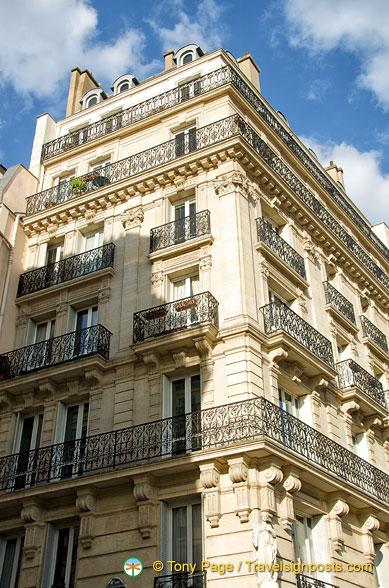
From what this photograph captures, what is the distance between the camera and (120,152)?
72.7ft

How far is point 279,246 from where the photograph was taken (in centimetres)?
1884

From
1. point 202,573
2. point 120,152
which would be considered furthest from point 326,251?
point 202,573

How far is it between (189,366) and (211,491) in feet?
10.9

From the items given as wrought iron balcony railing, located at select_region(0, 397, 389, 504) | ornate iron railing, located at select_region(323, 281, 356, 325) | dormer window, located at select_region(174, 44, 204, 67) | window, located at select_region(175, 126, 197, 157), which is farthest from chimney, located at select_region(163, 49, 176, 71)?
wrought iron balcony railing, located at select_region(0, 397, 389, 504)

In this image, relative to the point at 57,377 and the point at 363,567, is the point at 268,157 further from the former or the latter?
the point at 363,567

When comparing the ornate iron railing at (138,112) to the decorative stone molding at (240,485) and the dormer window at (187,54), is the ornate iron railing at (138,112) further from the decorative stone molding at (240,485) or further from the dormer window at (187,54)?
the decorative stone molding at (240,485)

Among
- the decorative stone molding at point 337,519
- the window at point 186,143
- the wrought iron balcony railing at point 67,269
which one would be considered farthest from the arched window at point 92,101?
the decorative stone molding at point 337,519

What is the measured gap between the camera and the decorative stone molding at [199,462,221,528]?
514 inches

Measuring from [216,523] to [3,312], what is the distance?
9472 mm

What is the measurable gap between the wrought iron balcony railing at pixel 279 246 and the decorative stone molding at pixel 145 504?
733cm

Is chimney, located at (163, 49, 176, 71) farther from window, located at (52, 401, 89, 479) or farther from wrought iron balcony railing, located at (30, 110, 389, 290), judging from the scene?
window, located at (52, 401, 89, 479)

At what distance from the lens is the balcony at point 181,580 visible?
41.9 ft

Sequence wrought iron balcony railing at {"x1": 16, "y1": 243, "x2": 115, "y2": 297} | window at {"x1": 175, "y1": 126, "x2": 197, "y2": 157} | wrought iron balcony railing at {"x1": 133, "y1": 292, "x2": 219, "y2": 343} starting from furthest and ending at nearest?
window at {"x1": 175, "y1": 126, "x2": 197, "y2": 157} → wrought iron balcony railing at {"x1": 16, "y1": 243, "x2": 115, "y2": 297} → wrought iron balcony railing at {"x1": 133, "y1": 292, "x2": 219, "y2": 343}

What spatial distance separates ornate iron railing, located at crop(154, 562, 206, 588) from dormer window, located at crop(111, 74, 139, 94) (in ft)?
62.2
